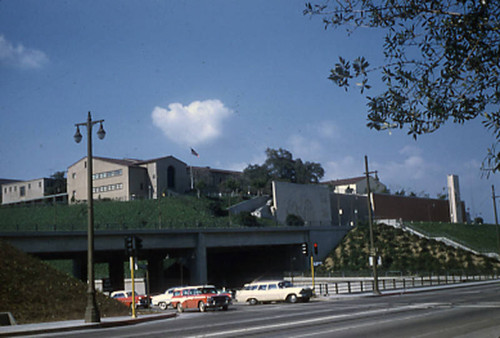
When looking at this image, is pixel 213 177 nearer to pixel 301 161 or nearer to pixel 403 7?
pixel 301 161

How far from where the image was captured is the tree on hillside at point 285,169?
143 metres

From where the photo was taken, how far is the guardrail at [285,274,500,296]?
143 ft

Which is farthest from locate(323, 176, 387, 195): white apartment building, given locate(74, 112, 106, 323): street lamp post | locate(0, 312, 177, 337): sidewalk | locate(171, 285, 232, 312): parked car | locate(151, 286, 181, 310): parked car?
locate(0, 312, 177, 337): sidewalk

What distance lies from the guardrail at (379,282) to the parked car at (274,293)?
5990mm

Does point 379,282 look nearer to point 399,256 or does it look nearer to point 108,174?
point 399,256

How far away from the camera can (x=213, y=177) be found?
134 meters

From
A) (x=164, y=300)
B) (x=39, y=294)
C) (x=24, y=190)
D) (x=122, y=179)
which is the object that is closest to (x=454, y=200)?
(x=122, y=179)

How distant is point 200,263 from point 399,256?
28752mm

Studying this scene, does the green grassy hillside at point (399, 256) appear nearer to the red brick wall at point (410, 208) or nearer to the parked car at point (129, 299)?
the red brick wall at point (410, 208)

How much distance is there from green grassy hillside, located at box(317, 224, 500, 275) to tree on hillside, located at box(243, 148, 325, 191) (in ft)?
193

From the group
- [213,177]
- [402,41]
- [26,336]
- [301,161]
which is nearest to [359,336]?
[402,41]

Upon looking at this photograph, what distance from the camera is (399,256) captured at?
240 feet

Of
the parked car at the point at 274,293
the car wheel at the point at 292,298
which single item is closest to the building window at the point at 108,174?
the parked car at the point at 274,293

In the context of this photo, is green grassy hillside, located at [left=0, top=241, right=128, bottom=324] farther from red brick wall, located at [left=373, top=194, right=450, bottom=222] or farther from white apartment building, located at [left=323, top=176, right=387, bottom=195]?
white apartment building, located at [left=323, top=176, right=387, bottom=195]
